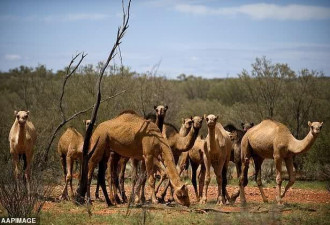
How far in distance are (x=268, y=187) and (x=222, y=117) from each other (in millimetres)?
15227

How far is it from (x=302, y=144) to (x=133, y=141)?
14.2ft

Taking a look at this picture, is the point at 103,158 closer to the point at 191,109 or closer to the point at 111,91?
the point at 111,91

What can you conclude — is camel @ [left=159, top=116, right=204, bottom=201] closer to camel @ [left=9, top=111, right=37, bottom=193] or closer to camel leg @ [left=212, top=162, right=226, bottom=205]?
camel leg @ [left=212, top=162, right=226, bottom=205]

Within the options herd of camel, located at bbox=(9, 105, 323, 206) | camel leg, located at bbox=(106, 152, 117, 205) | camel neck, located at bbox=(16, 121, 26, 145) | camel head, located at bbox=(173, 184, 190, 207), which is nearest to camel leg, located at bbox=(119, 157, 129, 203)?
herd of camel, located at bbox=(9, 105, 323, 206)

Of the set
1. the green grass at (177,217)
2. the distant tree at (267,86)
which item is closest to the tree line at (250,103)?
the distant tree at (267,86)

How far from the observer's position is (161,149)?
14.1 metres

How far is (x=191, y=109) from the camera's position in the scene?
4438cm

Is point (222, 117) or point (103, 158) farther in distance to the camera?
point (222, 117)

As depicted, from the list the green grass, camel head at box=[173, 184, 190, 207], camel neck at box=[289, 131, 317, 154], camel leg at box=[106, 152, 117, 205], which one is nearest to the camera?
the green grass

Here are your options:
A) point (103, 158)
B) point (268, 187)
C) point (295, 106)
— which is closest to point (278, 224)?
point (103, 158)

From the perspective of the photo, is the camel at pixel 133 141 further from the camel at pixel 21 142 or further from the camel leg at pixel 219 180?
the camel at pixel 21 142

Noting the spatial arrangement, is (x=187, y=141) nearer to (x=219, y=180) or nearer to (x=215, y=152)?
(x=215, y=152)

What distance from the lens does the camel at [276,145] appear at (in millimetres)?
15406

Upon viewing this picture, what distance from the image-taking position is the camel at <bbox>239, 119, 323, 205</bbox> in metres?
15.4
